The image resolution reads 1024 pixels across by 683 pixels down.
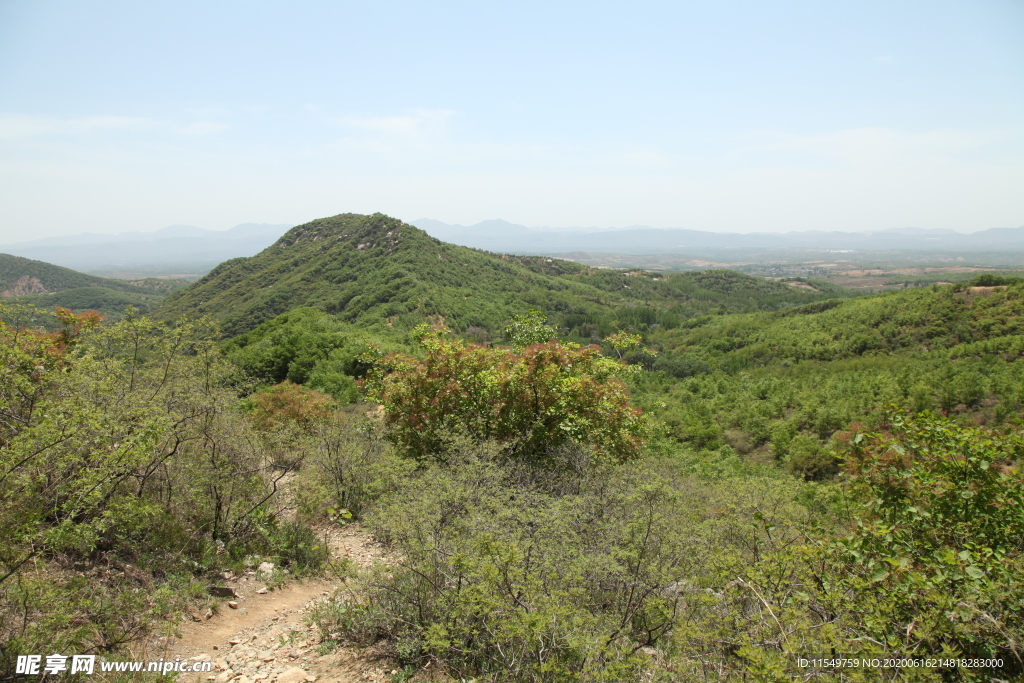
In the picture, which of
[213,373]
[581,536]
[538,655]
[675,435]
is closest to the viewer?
[538,655]

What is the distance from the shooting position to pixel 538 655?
427 cm

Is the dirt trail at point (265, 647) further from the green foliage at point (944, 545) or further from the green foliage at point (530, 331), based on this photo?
the green foliage at point (530, 331)

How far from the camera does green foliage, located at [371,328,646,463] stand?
9.34 m

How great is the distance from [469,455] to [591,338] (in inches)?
1889

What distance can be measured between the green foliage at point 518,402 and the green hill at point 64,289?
105 m

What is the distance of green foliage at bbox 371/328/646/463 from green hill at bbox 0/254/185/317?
345ft

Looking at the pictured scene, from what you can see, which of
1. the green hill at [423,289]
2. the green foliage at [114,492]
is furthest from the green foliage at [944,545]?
the green hill at [423,289]

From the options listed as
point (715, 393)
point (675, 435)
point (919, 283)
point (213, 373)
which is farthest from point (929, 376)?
point (919, 283)

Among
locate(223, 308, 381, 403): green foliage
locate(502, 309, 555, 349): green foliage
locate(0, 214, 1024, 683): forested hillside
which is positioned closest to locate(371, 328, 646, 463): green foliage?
locate(0, 214, 1024, 683): forested hillside

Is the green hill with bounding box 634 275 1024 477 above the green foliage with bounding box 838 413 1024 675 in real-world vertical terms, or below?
below

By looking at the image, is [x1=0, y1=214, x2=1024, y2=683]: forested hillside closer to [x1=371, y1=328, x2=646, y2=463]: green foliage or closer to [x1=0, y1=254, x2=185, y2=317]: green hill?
[x1=371, y1=328, x2=646, y2=463]: green foliage

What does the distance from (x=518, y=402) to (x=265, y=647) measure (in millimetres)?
5538

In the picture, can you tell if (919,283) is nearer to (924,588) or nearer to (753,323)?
(753,323)

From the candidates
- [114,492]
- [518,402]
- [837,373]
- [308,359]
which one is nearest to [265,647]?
[114,492]
